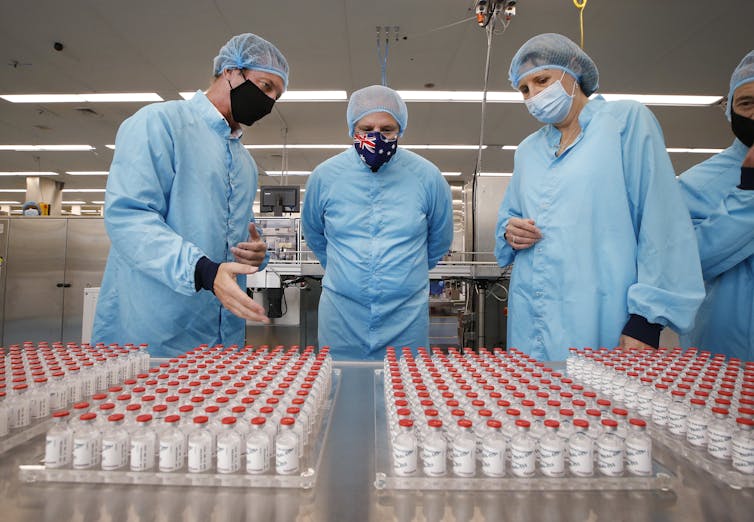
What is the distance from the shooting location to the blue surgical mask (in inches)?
64.4

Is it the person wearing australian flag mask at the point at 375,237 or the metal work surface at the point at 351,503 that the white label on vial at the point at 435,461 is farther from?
the person wearing australian flag mask at the point at 375,237

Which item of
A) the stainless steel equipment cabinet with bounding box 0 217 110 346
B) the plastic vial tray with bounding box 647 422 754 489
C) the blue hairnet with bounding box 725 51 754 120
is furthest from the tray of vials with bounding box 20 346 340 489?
the stainless steel equipment cabinet with bounding box 0 217 110 346

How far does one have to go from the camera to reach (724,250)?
1620 millimetres

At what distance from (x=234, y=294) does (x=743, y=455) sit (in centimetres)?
108

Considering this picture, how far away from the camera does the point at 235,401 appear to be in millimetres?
833

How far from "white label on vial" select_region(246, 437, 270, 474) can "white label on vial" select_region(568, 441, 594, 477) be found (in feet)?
1.43

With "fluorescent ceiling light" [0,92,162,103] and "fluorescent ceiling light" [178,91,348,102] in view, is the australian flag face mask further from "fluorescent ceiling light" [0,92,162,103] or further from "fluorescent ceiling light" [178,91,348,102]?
"fluorescent ceiling light" [0,92,162,103]

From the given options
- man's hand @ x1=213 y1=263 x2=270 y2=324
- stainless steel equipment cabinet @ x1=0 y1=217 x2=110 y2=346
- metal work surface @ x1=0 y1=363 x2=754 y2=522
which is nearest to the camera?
metal work surface @ x1=0 y1=363 x2=754 y2=522

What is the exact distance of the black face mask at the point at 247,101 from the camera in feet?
5.54

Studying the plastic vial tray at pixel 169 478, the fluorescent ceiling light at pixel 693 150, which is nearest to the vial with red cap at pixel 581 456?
the plastic vial tray at pixel 169 478

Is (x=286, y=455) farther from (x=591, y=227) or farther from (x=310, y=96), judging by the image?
(x=310, y=96)

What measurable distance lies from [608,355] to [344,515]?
917 millimetres

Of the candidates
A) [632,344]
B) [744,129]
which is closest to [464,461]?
[632,344]

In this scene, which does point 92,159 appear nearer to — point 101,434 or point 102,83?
point 102,83
